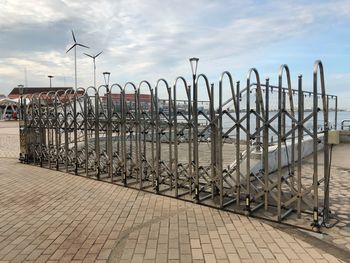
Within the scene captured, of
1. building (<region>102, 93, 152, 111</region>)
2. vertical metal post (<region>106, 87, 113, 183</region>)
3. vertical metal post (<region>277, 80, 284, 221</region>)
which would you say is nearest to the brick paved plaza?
vertical metal post (<region>277, 80, 284, 221</region>)

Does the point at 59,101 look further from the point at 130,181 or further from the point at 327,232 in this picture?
the point at 327,232

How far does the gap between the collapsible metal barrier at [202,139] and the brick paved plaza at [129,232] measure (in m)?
0.59

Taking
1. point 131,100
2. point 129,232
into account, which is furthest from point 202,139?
point 129,232

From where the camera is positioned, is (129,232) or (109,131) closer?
(129,232)

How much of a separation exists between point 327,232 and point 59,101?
7.62 meters

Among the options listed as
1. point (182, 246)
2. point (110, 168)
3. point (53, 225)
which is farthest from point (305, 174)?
point (53, 225)

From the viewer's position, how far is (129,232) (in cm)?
496

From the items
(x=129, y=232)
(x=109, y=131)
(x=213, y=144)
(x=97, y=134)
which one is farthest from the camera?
(x=97, y=134)

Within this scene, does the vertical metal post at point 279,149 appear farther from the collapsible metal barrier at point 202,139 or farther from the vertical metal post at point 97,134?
the vertical metal post at point 97,134

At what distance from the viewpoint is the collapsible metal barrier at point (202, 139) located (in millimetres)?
5445

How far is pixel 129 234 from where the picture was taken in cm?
488

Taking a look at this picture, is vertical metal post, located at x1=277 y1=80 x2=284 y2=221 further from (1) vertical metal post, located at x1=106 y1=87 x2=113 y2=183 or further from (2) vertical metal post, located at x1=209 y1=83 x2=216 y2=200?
(1) vertical metal post, located at x1=106 y1=87 x2=113 y2=183

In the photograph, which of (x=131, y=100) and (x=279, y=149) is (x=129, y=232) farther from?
(x=131, y=100)

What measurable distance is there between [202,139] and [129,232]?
3.88m
